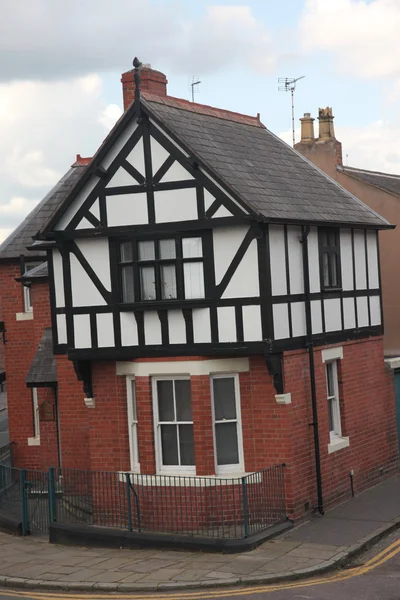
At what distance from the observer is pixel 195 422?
1736cm

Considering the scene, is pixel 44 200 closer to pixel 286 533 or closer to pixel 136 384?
pixel 136 384

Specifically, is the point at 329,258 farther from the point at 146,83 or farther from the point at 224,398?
the point at 146,83

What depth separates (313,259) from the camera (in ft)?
61.5

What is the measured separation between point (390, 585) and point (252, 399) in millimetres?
4937

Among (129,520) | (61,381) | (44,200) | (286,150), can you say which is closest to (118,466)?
(129,520)

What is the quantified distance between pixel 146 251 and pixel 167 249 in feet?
1.47

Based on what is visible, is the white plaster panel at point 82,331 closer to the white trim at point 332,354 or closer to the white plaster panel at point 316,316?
the white plaster panel at point 316,316

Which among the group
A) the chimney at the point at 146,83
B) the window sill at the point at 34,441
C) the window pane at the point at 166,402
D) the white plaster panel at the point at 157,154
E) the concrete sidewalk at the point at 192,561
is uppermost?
the chimney at the point at 146,83

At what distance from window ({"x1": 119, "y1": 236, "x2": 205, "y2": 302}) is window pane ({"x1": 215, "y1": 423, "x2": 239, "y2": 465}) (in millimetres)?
2526

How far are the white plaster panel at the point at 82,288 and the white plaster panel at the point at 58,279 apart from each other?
344 mm

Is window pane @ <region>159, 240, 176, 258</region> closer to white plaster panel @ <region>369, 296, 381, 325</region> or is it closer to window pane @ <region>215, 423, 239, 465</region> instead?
window pane @ <region>215, 423, 239, 465</region>

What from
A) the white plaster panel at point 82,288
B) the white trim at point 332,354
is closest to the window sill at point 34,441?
the white plaster panel at point 82,288

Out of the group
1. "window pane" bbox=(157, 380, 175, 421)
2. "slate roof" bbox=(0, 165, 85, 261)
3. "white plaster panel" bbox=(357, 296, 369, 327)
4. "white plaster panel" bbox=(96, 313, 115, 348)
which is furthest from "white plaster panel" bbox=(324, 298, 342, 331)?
"slate roof" bbox=(0, 165, 85, 261)

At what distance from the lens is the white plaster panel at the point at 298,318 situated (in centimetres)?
1775
